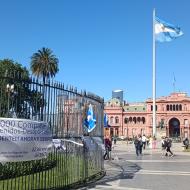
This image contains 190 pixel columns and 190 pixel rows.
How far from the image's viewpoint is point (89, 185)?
49.3ft

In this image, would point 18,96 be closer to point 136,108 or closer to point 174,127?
point 174,127

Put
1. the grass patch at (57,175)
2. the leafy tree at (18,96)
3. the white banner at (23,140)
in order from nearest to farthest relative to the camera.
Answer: the white banner at (23,140)
the leafy tree at (18,96)
the grass patch at (57,175)

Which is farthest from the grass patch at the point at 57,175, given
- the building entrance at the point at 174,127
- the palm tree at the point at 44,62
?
the building entrance at the point at 174,127

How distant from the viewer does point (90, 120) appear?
56.0ft

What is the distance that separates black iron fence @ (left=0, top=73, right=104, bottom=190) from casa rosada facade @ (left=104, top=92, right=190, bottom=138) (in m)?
140

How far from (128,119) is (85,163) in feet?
507

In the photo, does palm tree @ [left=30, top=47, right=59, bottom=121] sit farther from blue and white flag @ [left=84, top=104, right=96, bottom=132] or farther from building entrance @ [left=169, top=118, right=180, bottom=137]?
building entrance @ [left=169, top=118, right=180, bottom=137]

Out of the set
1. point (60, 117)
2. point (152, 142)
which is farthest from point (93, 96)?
point (152, 142)

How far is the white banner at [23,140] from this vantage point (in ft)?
35.8

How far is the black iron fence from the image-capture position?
1170cm

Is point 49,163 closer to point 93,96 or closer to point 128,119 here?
point 93,96

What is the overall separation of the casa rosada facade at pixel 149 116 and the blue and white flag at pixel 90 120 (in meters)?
139

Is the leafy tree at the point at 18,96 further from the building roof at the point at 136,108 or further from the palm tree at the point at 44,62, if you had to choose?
the building roof at the point at 136,108

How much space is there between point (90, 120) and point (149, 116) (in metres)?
148
